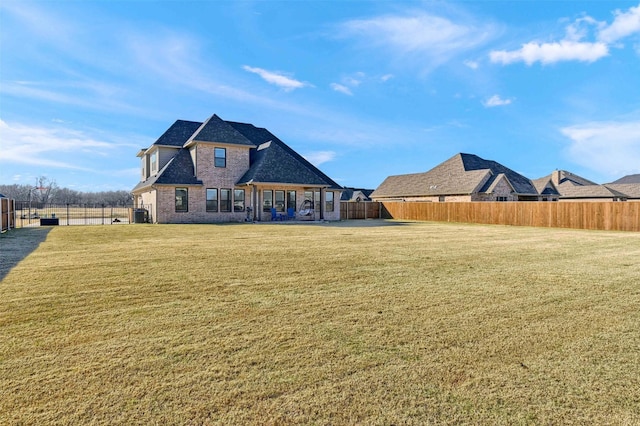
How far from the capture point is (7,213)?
53.6ft

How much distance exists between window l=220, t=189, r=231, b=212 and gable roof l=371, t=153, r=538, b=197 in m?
21.3

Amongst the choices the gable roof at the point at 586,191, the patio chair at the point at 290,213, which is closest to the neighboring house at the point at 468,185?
the gable roof at the point at 586,191

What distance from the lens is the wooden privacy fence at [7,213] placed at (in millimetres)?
15458

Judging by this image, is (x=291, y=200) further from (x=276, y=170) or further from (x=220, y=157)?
(x=220, y=157)

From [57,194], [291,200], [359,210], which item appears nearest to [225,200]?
[291,200]

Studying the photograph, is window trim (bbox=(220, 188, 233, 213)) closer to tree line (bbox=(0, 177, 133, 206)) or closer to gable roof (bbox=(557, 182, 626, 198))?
gable roof (bbox=(557, 182, 626, 198))

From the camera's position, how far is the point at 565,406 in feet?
7.70

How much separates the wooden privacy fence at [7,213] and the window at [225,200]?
10640mm

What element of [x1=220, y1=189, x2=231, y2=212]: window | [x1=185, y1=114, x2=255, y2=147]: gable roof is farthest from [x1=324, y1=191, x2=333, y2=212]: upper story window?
[x1=220, y1=189, x2=231, y2=212]: window

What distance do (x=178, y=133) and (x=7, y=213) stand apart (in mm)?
12065

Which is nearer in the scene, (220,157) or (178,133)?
(220,157)

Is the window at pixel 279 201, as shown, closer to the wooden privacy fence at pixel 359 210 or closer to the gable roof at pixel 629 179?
the wooden privacy fence at pixel 359 210

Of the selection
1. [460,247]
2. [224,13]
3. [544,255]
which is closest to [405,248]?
[460,247]

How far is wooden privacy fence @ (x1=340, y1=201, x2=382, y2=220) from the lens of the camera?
3160 centimetres
